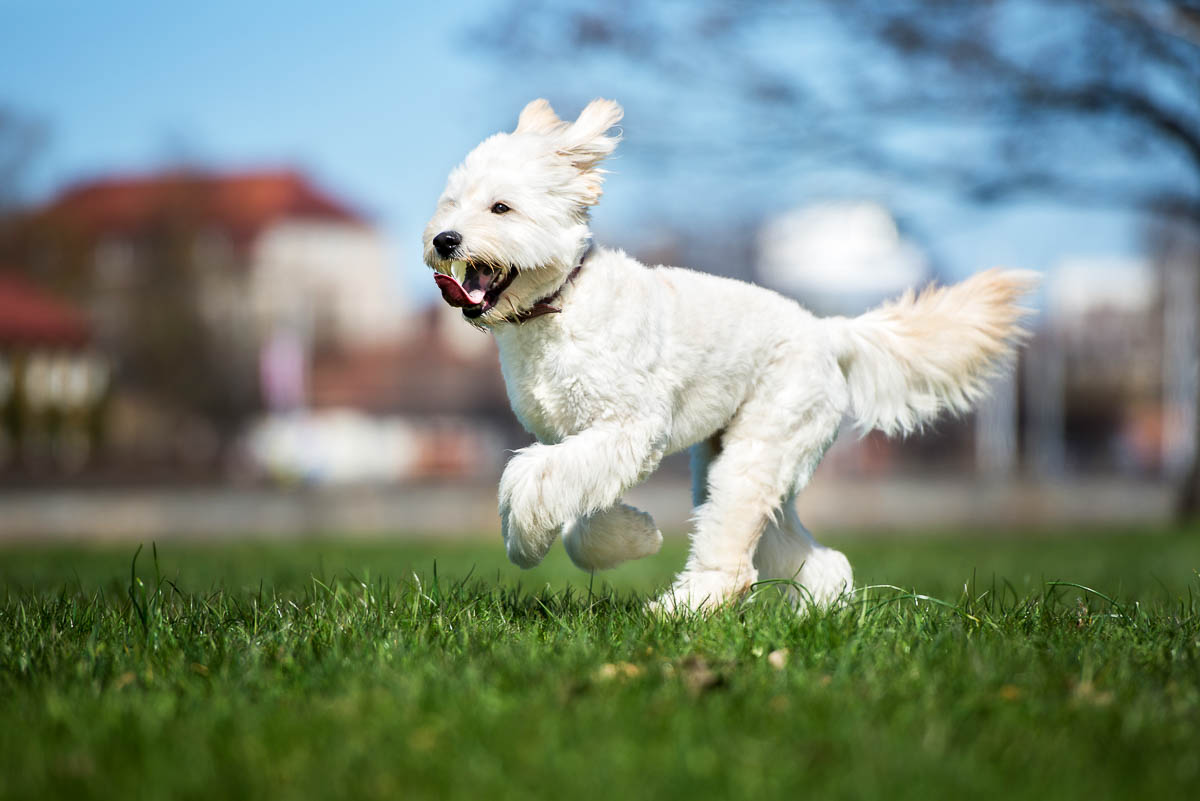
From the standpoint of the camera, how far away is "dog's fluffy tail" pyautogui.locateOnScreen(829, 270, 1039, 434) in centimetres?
500

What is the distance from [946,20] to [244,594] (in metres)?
12.4

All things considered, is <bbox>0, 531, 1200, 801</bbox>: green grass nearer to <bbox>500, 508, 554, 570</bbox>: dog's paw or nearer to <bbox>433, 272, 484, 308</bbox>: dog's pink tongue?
<bbox>500, 508, 554, 570</bbox>: dog's paw

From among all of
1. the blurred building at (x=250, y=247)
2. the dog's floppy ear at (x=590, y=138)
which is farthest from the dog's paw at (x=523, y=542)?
the blurred building at (x=250, y=247)

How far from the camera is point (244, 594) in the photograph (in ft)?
16.5

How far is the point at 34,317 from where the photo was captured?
1373 inches

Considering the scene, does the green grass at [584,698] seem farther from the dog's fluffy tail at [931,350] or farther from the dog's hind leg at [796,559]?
the dog's fluffy tail at [931,350]

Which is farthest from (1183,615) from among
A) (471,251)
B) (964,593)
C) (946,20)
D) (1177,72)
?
(1177,72)

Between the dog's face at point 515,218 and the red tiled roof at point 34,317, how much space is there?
109ft

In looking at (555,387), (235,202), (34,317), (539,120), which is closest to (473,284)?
(555,387)

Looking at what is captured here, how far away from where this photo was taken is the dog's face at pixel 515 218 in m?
3.92

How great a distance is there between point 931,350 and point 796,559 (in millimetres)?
1116

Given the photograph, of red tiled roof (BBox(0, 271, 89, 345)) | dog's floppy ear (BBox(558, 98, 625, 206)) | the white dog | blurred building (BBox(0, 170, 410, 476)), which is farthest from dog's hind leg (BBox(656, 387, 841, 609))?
red tiled roof (BBox(0, 271, 89, 345))

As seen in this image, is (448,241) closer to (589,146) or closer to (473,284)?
(473,284)

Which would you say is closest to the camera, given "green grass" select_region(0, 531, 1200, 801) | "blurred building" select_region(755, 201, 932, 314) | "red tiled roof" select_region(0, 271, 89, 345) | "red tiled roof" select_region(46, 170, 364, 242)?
"green grass" select_region(0, 531, 1200, 801)
